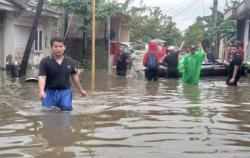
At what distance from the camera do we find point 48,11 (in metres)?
27.2

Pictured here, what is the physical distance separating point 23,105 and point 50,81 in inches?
92.9

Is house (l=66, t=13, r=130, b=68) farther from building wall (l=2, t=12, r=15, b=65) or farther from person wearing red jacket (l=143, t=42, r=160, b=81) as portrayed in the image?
person wearing red jacket (l=143, t=42, r=160, b=81)

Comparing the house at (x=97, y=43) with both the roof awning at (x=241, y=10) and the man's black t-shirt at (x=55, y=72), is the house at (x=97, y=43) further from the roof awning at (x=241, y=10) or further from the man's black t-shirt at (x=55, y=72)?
the man's black t-shirt at (x=55, y=72)

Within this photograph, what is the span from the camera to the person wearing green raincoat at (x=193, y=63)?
16.9 m

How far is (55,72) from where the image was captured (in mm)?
8938

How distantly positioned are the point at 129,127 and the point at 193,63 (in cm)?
910

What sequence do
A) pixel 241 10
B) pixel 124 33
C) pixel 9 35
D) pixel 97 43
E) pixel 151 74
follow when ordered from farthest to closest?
pixel 124 33 → pixel 97 43 → pixel 241 10 → pixel 9 35 → pixel 151 74

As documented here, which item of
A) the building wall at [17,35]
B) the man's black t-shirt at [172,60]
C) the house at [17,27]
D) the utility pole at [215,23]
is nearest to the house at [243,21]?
the man's black t-shirt at [172,60]

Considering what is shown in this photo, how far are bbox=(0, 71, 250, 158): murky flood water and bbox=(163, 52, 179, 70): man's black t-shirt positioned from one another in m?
6.76

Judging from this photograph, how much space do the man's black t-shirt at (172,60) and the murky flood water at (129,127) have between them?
22.2ft

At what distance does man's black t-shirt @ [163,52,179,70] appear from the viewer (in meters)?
19.9

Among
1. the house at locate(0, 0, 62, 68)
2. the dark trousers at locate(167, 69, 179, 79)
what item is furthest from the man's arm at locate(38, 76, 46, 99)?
the house at locate(0, 0, 62, 68)

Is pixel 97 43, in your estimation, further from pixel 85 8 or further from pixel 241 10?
pixel 241 10

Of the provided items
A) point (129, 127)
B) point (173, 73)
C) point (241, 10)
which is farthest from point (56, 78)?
point (241, 10)
